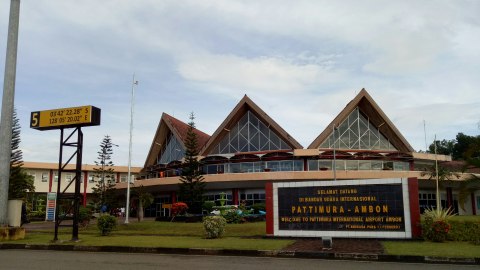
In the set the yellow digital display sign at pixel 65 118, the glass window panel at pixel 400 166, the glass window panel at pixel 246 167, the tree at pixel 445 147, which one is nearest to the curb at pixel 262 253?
the yellow digital display sign at pixel 65 118

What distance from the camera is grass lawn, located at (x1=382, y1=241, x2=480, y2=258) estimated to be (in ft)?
35.8

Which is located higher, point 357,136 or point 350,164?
point 357,136

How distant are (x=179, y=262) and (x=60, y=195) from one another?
8173 mm

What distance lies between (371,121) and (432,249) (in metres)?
33.8

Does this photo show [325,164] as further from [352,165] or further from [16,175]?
[16,175]

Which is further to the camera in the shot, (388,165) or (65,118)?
(388,165)

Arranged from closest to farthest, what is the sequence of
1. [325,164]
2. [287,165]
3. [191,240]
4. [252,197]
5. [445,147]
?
[191,240], [252,197], [287,165], [325,164], [445,147]

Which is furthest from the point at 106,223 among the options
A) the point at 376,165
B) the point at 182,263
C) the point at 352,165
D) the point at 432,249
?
the point at 376,165

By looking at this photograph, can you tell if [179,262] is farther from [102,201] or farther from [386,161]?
[386,161]

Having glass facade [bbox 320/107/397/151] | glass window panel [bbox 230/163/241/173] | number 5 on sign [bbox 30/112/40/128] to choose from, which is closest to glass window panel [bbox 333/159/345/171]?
glass facade [bbox 320/107/397/151]

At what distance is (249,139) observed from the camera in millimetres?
Answer: 42844

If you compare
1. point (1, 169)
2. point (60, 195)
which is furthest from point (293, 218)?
point (1, 169)

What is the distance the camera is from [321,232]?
15453 millimetres

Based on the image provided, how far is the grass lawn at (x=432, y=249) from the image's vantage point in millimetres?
10927
